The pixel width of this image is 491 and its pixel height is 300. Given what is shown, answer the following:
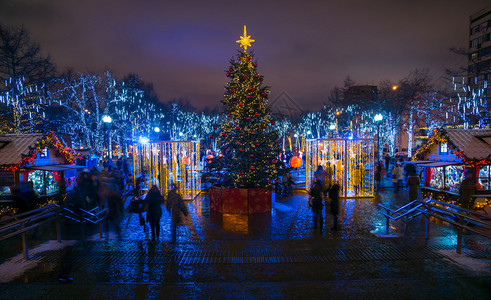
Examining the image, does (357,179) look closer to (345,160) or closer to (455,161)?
(345,160)

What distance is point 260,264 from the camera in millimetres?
6215

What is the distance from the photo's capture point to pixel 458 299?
15.2ft

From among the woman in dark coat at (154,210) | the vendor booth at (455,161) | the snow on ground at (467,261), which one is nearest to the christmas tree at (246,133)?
the woman in dark coat at (154,210)

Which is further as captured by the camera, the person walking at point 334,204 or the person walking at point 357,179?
the person walking at point 357,179

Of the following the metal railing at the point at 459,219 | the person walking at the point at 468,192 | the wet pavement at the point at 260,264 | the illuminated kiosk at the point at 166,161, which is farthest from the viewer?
the illuminated kiosk at the point at 166,161

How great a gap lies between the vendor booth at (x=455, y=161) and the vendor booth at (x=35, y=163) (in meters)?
15.9

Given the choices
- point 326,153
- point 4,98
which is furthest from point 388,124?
point 4,98

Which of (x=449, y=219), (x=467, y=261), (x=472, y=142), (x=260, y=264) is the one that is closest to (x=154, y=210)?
(x=260, y=264)

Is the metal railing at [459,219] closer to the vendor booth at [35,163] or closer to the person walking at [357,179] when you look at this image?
the person walking at [357,179]

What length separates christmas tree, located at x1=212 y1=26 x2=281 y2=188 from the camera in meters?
12.0

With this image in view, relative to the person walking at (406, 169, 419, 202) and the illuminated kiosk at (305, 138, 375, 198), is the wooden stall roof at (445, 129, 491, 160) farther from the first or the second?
the illuminated kiosk at (305, 138, 375, 198)

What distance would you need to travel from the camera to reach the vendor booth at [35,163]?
11406mm

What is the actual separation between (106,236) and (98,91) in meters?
26.6

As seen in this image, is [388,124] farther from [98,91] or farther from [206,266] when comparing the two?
[206,266]
